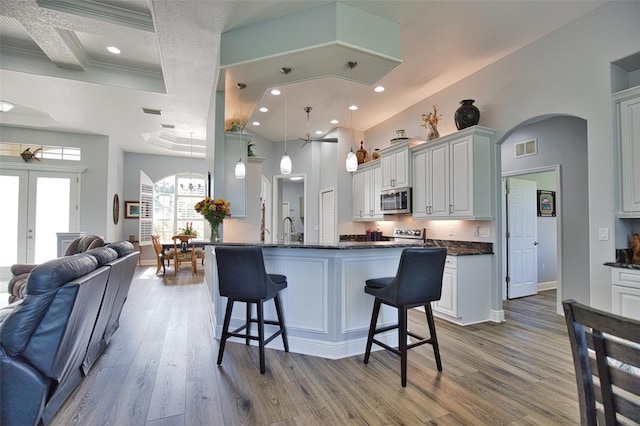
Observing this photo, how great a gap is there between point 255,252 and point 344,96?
3.36 m

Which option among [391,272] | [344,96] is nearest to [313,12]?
[344,96]

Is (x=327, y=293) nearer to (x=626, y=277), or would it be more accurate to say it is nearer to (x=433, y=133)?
(x=626, y=277)

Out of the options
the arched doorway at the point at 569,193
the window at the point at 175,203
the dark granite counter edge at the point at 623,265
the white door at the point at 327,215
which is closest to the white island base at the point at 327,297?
the dark granite counter edge at the point at 623,265

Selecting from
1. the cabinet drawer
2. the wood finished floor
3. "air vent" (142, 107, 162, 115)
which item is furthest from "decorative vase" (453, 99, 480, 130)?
"air vent" (142, 107, 162, 115)

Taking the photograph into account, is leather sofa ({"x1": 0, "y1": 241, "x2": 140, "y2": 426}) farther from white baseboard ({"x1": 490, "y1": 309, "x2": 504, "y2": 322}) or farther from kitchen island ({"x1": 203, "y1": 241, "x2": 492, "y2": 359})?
white baseboard ({"x1": 490, "y1": 309, "x2": 504, "y2": 322})

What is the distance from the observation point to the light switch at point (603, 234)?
2.79 m

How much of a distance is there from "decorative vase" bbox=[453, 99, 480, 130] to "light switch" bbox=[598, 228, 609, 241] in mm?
1812

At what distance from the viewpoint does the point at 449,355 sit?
2.80 metres

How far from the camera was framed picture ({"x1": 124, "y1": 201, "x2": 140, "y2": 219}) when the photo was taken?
8.33 metres

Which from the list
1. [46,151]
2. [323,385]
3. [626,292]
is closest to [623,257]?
[626,292]

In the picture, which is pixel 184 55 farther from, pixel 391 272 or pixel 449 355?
pixel 449 355

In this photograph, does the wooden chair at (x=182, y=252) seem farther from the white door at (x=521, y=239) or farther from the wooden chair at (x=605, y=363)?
the wooden chair at (x=605, y=363)

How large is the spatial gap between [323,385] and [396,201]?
10.9 feet

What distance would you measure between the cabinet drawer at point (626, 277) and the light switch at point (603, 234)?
1.01 feet
